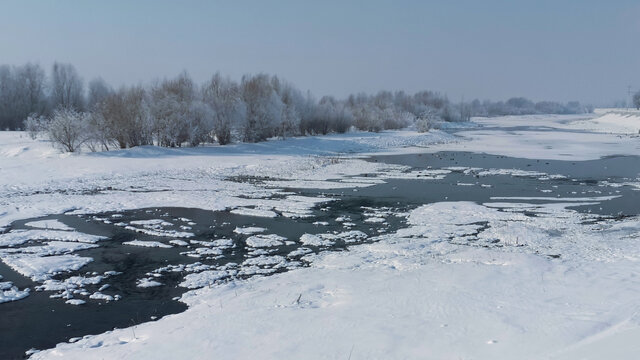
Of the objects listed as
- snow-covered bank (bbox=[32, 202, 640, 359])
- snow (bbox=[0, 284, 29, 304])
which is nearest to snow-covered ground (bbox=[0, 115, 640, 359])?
snow-covered bank (bbox=[32, 202, 640, 359])

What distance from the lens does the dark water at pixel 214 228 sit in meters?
8.98

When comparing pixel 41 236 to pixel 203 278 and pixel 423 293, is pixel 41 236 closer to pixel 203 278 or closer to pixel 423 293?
pixel 203 278

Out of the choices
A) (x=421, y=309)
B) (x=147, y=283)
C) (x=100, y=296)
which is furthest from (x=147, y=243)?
(x=421, y=309)

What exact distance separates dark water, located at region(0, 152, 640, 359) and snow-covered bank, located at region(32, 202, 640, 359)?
2.22ft

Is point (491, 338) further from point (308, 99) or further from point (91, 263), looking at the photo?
point (308, 99)

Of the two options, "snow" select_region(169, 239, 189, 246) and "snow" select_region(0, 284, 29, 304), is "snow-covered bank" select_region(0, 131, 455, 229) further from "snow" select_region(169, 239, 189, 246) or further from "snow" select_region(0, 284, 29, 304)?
"snow" select_region(0, 284, 29, 304)

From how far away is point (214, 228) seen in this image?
1594 cm

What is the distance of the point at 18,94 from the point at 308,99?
143 ft

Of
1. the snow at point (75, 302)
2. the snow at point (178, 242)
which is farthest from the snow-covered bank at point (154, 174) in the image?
the snow at point (75, 302)

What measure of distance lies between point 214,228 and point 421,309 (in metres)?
8.45

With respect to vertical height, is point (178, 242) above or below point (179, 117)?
below

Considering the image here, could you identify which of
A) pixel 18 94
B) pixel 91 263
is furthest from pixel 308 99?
pixel 91 263

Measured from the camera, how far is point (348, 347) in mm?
7527

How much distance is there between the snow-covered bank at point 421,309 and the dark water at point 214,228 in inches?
26.7
